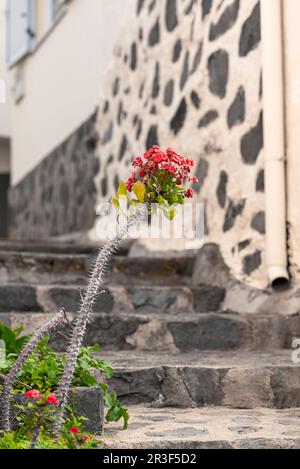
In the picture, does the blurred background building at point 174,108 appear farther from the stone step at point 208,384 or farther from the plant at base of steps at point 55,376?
the plant at base of steps at point 55,376

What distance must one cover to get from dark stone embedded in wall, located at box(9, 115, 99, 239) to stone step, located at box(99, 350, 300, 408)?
343 cm

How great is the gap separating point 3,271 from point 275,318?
1.40 meters

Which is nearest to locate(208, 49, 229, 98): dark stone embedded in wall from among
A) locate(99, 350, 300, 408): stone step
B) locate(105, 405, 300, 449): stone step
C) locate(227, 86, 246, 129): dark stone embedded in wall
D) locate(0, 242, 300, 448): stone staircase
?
locate(227, 86, 246, 129): dark stone embedded in wall

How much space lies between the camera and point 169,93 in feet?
15.3

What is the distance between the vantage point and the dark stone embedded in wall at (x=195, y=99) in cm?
422

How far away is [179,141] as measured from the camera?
443 centimetres

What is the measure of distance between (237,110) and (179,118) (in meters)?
0.74

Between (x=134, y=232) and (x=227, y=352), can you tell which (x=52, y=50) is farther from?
(x=227, y=352)

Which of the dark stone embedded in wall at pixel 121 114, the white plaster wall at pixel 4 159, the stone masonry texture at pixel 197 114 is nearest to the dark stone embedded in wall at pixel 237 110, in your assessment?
the stone masonry texture at pixel 197 114

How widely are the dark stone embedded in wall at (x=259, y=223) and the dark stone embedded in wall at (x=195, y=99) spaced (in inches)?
36.7

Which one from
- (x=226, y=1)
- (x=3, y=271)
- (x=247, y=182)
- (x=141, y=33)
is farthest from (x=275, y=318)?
(x=141, y=33)

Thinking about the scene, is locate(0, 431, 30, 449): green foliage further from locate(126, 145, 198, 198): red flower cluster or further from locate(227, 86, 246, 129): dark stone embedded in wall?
locate(227, 86, 246, 129): dark stone embedded in wall

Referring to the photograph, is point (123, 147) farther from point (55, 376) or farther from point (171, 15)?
point (55, 376)

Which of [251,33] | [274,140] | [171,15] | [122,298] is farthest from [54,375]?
[171,15]
